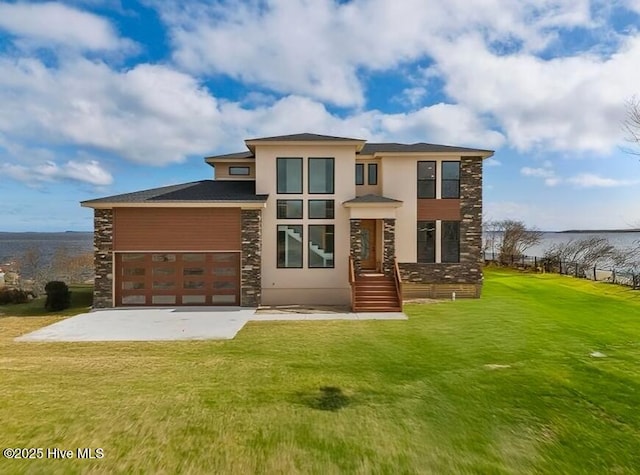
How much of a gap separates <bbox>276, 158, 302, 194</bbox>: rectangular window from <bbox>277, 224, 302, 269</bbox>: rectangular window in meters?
1.49

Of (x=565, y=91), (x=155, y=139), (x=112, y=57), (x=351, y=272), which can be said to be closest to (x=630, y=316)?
(x=565, y=91)

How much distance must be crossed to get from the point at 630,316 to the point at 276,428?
12.9m

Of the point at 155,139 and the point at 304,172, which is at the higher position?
the point at 155,139

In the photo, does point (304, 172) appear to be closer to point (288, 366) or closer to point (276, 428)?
point (288, 366)

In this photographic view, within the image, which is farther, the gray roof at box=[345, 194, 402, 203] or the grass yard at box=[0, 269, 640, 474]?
the gray roof at box=[345, 194, 402, 203]

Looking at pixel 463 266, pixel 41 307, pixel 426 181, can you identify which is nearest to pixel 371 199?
pixel 426 181

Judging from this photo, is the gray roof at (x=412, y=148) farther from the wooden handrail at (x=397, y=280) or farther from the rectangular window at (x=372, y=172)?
the wooden handrail at (x=397, y=280)

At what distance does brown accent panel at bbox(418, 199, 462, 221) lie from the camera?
1614 centimetres

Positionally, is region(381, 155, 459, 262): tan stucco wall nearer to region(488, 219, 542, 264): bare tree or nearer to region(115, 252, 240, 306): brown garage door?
region(115, 252, 240, 306): brown garage door

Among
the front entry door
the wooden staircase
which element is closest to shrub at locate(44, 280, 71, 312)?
the wooden staircase

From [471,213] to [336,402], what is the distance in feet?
41.5

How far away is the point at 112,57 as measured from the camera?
16.5 meters

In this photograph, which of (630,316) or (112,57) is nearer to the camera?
(630,316)

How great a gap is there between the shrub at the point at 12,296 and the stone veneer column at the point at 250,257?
32.0ft
